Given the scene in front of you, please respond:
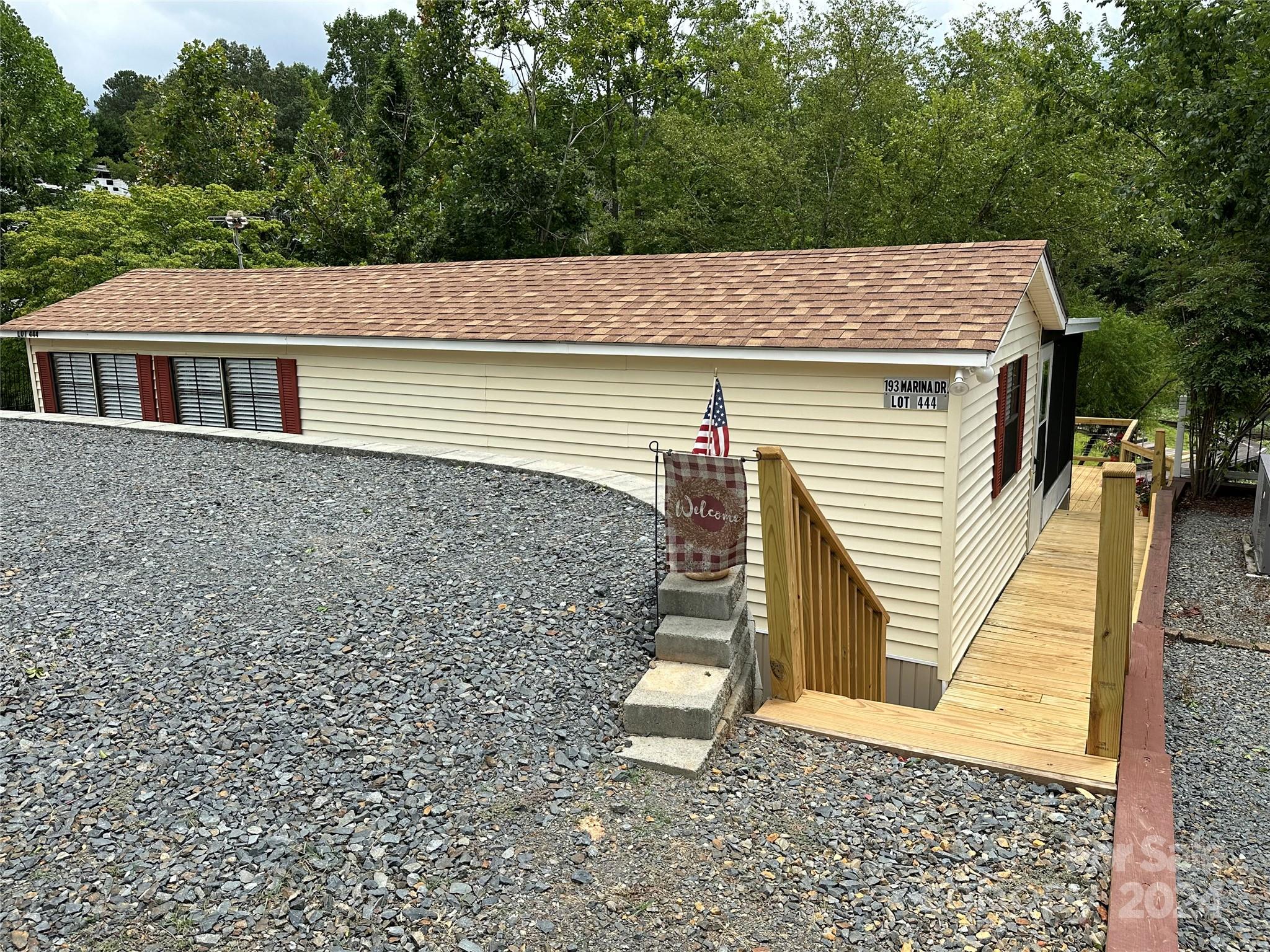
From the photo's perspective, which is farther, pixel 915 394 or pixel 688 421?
pixel 688 421

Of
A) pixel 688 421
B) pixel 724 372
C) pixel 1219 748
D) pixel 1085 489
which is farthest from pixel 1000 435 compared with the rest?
pixel 1085 489

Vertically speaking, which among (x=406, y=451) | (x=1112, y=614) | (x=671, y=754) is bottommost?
(x=671, y=754)

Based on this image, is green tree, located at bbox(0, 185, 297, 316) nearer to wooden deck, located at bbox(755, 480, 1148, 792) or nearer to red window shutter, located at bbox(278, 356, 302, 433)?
red window shutter, located at bbox(278, 356, 302, 433)

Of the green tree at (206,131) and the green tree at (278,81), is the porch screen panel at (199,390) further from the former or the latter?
the green tree at (278,81)

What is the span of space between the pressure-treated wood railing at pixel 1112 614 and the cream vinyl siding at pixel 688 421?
363cm

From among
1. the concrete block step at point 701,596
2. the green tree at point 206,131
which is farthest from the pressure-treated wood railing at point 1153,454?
the green tree at point 206,131

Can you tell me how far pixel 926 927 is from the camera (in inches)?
109

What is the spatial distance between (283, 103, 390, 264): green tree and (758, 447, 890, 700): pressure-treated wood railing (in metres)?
21.8

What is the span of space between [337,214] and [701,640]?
2319 cm

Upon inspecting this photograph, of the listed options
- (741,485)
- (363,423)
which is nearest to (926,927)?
(741,485)

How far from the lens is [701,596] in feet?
14.3

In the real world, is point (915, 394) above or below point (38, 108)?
below

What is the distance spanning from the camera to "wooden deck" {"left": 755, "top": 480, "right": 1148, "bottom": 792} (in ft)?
12.2

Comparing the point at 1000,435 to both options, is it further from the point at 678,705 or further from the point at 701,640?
the point at 678,705
